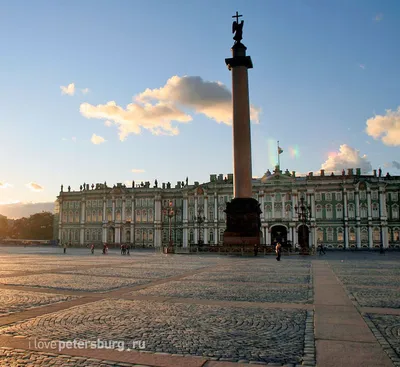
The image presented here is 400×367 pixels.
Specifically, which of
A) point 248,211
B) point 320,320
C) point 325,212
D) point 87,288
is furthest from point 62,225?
point 320,320

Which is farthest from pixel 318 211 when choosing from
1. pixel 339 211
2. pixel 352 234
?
pixel 352 234

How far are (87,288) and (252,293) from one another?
5.06m

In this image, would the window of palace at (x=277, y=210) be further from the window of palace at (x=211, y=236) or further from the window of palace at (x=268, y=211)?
the window of palace at (x=211, y=236)

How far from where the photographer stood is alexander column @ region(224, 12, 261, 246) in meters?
40.7

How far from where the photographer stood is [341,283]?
602 inches

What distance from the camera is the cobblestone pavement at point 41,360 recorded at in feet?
18.6

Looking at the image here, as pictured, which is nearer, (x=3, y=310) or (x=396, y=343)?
(x=396, y=343)

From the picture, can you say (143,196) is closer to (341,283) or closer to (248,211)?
(248,211)

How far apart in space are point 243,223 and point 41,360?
35.8 metres

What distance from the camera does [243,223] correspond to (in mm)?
41062

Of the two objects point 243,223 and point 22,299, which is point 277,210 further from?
point 22,299

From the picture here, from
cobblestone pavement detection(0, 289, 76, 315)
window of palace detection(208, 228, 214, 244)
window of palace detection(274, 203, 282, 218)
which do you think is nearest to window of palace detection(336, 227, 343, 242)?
window of palace detection(274, 203, 282, 218)

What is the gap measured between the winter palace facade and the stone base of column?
117 ft

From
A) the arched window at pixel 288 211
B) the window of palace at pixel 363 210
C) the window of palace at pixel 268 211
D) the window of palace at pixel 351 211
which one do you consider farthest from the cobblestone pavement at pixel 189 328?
the window of palace at pixel 363 210
